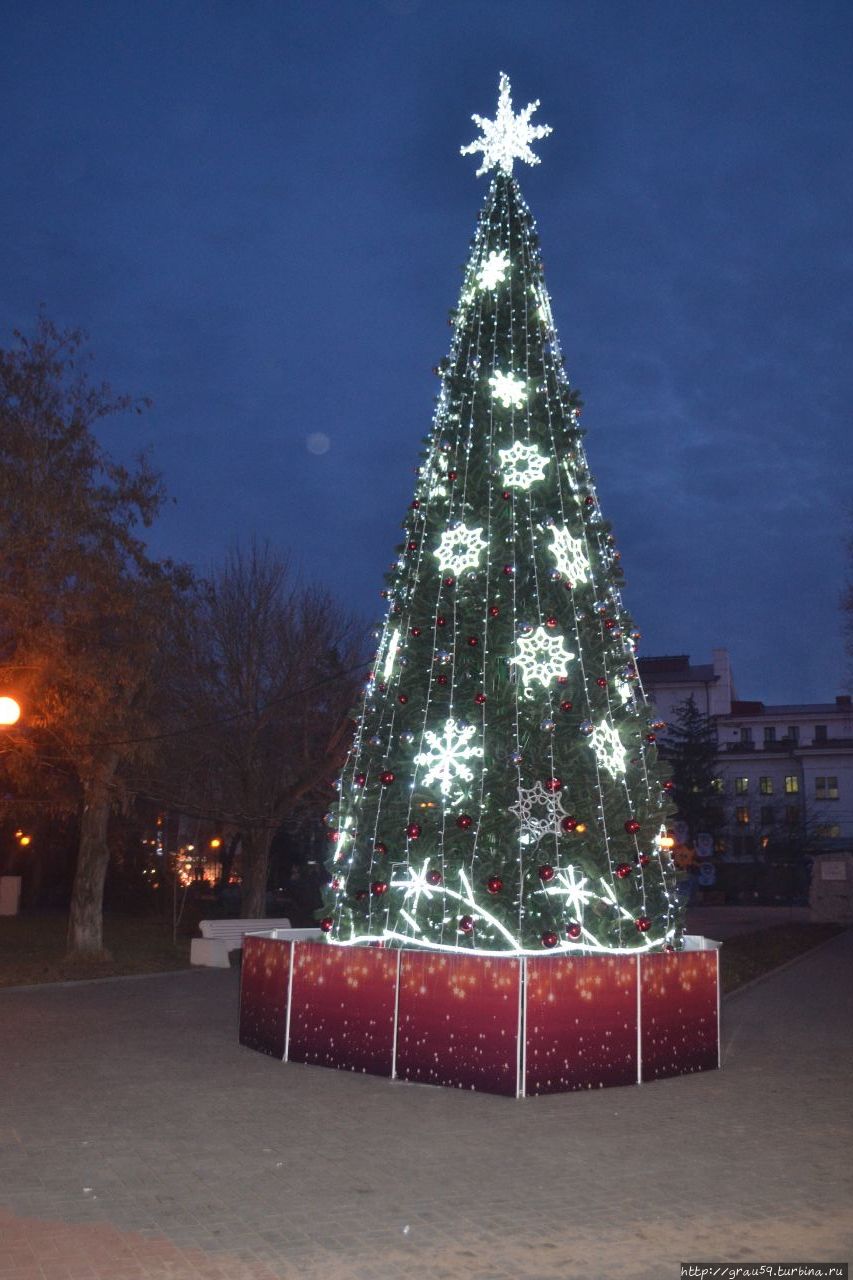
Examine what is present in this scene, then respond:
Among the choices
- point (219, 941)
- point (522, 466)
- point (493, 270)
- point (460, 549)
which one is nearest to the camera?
point (460, 549)

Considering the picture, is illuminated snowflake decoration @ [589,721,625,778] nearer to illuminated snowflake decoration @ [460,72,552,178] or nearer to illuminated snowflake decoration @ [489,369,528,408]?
illuminated snowflake decoration @ [489,369,528,408]

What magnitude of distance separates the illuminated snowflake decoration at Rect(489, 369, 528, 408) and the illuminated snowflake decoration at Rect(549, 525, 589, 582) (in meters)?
1.32

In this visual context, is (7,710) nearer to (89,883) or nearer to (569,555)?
(569,555)

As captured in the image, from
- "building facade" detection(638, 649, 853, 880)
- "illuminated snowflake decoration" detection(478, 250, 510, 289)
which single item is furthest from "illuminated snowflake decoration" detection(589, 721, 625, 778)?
"building facade" detection(638, 649, 853, 880)

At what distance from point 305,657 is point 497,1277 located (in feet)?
69.1

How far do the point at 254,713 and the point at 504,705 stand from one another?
1562cm

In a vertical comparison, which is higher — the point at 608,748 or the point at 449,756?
the point at 608,748

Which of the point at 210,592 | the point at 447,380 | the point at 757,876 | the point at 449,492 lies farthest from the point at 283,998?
the point at 757,876

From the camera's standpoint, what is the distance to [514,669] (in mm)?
10000

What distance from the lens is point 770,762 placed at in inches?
2788

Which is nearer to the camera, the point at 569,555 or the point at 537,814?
the point at 537,814

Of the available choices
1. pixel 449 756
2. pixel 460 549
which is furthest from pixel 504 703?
pixel 460 549

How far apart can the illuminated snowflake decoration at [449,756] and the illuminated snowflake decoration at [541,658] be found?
0.68 meters

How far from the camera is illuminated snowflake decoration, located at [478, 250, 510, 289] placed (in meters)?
11.4
